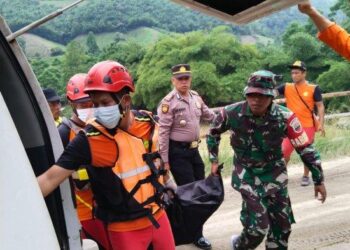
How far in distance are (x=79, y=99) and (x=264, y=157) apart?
170cm

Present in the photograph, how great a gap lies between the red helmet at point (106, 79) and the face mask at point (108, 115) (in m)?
0.10

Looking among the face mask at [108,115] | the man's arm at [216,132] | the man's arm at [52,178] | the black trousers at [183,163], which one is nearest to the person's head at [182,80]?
the black trousers at [183,163]

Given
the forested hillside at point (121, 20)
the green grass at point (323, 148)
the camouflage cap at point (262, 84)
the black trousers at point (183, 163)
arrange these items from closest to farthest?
the camouflage cap at point (262, 84) → the black trousers at point (183, 163) → the green grass at point (323, 148) → the forested hillside at point (121, 20)

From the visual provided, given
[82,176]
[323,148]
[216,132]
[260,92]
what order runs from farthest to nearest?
[323,148], [216,132], [260,92], [82,176]

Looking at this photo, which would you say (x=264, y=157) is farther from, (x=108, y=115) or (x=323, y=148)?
(x=323, y=148)

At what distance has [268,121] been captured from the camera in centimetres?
449

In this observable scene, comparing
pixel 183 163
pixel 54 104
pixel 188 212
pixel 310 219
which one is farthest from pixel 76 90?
pixel 310 219

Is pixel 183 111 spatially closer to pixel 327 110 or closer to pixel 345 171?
pixel 345 171

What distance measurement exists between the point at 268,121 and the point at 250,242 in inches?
43.9

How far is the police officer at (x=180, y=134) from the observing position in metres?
5.72

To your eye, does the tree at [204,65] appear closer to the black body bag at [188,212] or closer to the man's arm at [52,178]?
the black body bag at [188,212]

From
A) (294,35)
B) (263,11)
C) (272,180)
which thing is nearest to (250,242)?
→ (272,180)

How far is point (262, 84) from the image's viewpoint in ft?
14.6

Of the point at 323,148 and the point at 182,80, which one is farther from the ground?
the point at 182,80
